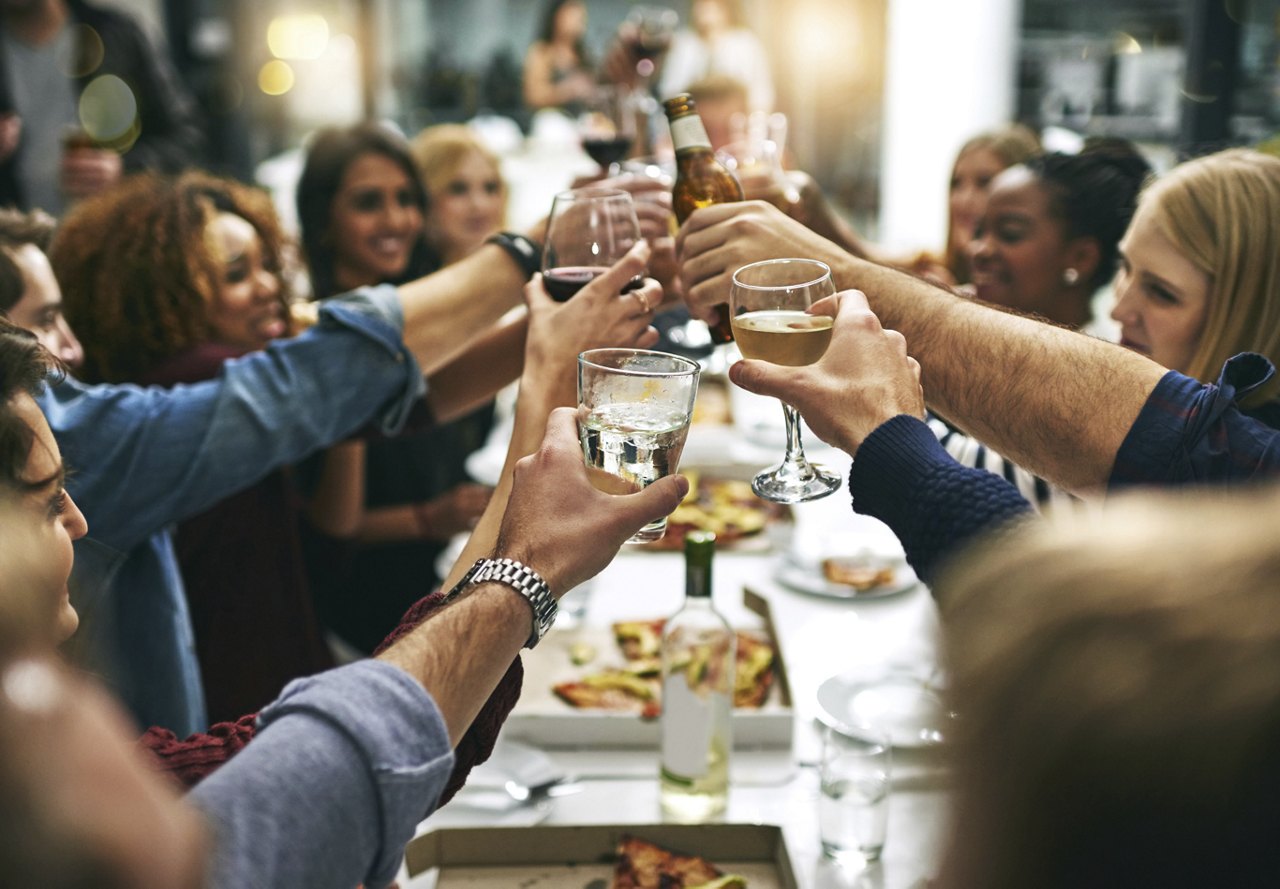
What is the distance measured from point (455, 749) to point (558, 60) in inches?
251

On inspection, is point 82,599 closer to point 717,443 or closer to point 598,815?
point 598,815

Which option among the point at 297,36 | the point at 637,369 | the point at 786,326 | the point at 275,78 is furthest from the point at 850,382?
the point at 297,36

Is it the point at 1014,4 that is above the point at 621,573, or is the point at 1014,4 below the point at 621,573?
above

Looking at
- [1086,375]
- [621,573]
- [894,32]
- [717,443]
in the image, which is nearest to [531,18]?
[894,32]

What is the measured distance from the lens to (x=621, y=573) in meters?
2.13

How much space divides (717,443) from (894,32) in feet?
16.4

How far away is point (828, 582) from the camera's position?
1.99 metres

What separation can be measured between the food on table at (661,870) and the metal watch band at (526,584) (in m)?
0.41

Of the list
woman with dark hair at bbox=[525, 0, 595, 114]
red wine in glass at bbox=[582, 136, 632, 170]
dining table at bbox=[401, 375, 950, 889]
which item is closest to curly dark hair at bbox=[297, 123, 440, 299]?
red wine in glass at bbox=[582, 136, 632, 170]

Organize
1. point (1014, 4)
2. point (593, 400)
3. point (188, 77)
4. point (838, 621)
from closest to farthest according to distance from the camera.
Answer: point (593, 400), point (838, 621), point (1014, 4), point (188, 77)

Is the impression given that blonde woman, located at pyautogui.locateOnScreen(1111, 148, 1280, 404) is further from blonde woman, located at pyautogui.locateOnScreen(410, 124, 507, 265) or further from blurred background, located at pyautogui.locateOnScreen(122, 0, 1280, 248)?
blonde woman, located at pyautogui.locateOnScreen(410, 124, 507, 265)

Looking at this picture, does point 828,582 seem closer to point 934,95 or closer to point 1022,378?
point 1022,378

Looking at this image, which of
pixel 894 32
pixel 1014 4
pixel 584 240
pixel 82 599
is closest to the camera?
pixel 584 240

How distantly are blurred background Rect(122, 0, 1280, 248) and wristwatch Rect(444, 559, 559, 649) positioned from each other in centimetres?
323
